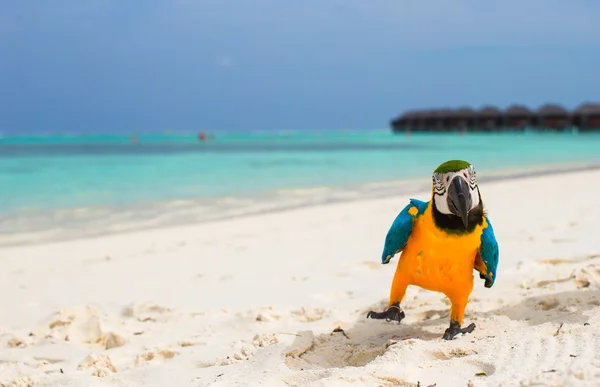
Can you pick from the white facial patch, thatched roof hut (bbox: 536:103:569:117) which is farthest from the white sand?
thatched roof hut (bbox: 536:103:569:117)

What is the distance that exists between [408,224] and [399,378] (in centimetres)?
90

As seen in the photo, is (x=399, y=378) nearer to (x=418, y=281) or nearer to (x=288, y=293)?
(x=418, y=281)

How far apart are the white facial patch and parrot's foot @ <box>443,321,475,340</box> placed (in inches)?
24.3

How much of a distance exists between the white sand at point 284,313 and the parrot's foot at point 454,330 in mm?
50

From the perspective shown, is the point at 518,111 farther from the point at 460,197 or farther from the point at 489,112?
the point at 460,197

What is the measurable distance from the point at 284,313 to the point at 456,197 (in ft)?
5.19

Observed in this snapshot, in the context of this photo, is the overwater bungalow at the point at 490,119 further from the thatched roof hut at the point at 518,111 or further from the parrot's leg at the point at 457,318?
the parrot's leg at the point at 457,318

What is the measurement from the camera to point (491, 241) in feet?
9.48

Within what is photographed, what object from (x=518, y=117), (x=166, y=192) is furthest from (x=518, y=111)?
(x=166, y=192)

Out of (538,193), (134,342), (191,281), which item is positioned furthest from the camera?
(538,193)

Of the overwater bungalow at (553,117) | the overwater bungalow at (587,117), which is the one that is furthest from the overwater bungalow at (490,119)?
the overwater bungalow at (587,117)

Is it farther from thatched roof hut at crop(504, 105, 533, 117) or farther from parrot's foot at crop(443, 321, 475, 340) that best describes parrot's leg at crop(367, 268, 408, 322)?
thatched roof hut at crop(504, 105, 533, 117)

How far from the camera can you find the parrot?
8.80 feet

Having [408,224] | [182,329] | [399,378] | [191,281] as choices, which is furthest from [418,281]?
[191,281]
